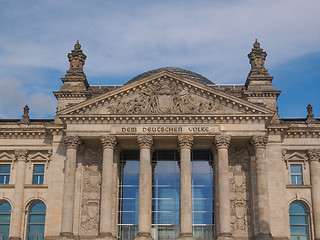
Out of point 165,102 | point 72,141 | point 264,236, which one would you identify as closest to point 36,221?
point 72,141

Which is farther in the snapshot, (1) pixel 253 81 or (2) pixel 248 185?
(1) pixel 253 81

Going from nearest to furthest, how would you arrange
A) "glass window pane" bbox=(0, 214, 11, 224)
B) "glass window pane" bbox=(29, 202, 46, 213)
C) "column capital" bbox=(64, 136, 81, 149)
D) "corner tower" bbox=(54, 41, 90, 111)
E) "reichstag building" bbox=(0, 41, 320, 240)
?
"reichstag building" bbox=(0, 41, 320, 240)
"column capital" bbox=(64, 136, 81, 149)
"glass window pane" bbox=(29, 202, 46, 213)
"glass window pane" bbox=(0, 214, 11, 224)
"corner tower" bbox=(54, 41, 90, 111)

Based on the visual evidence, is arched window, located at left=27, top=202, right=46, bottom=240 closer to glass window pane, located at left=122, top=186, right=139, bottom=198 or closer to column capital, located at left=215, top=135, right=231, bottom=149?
glass window pane, located at left=122, top=186, right=139, bottom=198

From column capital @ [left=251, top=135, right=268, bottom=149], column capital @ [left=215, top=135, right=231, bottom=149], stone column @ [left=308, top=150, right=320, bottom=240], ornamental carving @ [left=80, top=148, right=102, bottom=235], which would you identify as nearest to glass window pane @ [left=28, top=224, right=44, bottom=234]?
ornamental carving @ [left=80, top=148, right=102, bottom=235]

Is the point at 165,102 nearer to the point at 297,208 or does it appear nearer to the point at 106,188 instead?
the point at 106,188

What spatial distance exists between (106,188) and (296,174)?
58.0 ft

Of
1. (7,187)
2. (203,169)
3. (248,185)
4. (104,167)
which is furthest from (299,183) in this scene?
(7,187)

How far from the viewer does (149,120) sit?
4488cm

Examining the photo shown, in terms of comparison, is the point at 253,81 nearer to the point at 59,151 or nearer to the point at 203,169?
the point at 203,169

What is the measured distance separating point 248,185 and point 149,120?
1055cm

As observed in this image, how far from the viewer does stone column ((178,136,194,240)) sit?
42031 mm

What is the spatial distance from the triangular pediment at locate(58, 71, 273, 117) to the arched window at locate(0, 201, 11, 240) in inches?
426

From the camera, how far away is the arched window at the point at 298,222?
4606cm

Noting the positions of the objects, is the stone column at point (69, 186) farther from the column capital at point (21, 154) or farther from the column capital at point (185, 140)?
the column capital at point (185, 140)
